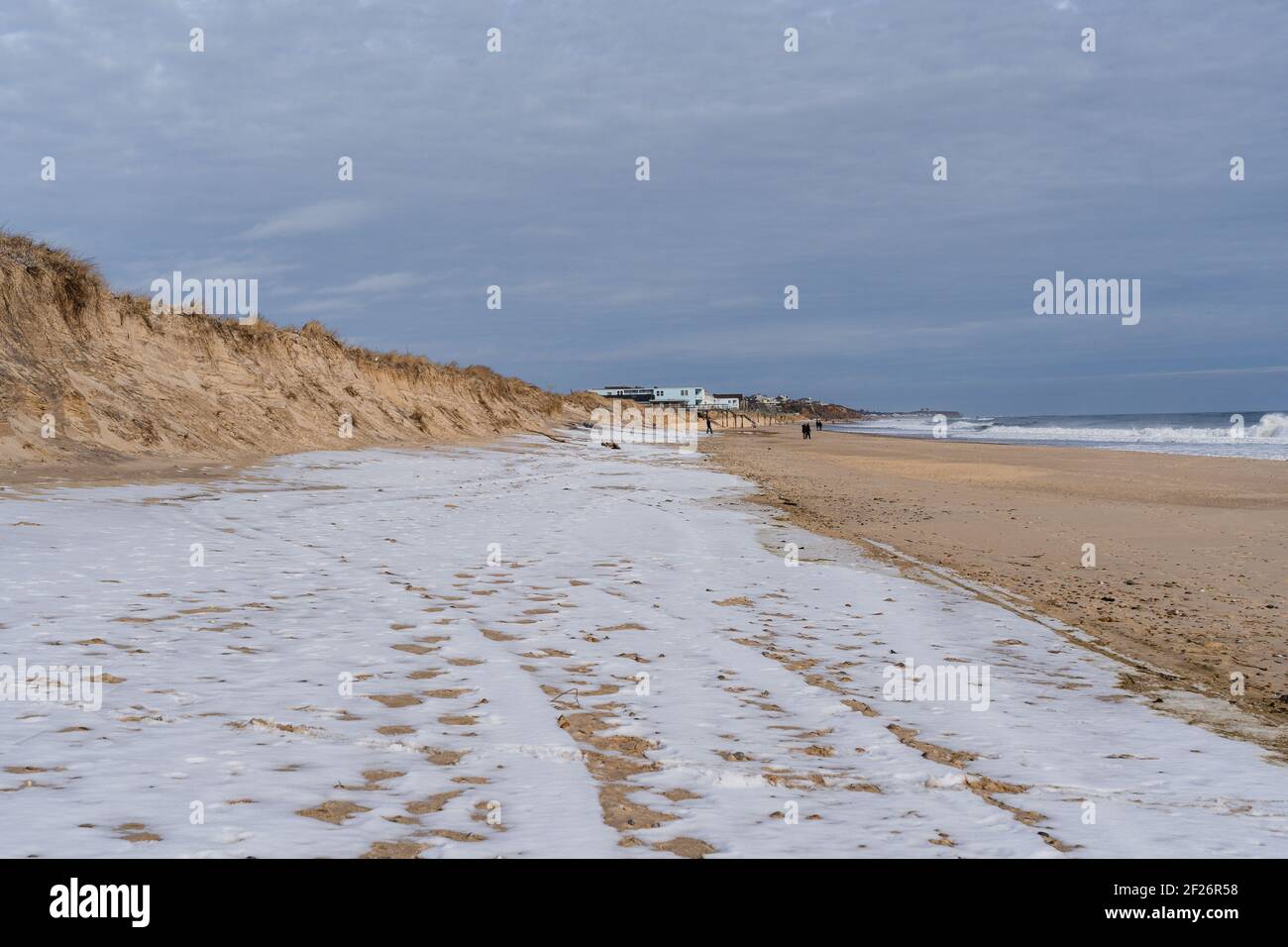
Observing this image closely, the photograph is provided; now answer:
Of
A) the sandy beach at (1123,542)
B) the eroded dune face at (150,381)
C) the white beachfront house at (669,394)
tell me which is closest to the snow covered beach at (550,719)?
the sandy beach at (1123,542)

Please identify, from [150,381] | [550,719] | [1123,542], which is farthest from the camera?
[150,381]

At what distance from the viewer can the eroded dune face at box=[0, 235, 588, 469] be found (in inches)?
649

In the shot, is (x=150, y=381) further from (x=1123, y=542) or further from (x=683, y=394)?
(x=683, y=394)

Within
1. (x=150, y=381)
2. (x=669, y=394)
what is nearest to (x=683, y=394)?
(x=669, y=394)

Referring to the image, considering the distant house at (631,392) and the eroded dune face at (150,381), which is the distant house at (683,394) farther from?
the eroded dune face at (150,381)

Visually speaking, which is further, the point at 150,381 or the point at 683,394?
the point at 683,394

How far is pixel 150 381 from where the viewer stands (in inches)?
822

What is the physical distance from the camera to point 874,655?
690cm

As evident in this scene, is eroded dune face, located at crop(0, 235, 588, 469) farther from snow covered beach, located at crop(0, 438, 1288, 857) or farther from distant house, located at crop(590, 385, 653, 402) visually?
distant house, located at crop(590, 385, 653, 402)

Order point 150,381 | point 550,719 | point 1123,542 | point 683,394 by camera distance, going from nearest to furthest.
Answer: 1. point 550,719
2. point 1123,542
3. point 150,381
4. point 683,394

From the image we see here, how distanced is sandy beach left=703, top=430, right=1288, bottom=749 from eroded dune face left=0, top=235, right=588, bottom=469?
13.5 m

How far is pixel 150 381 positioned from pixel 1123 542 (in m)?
21.2

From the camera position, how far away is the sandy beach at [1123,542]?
7570 millimetres
